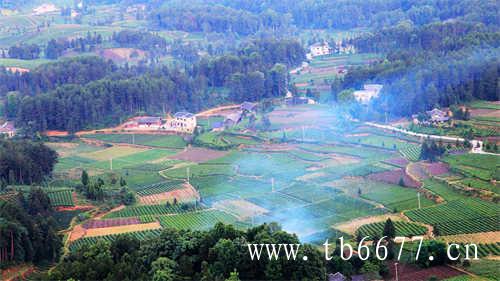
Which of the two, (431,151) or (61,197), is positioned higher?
(431,151)

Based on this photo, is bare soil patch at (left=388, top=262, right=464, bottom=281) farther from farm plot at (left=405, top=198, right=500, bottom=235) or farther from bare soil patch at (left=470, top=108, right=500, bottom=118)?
bare soil patch at (left=470, top=108, right=500, bottom=118)

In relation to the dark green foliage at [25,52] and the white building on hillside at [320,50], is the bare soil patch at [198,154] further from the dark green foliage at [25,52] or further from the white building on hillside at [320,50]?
the dark green foliage at [25,52]

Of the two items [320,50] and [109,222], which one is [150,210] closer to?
[109,222]

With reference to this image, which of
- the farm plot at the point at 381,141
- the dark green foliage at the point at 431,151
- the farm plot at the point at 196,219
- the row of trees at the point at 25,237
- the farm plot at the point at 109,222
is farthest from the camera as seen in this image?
the farm plot at the point at 381,141

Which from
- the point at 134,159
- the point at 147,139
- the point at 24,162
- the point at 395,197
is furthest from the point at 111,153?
the point at 395,197

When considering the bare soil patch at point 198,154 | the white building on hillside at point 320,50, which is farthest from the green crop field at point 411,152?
the white building on hillside at point 320,50

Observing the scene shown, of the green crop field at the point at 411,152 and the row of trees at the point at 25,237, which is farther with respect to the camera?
the green crop field at the point at 411,152
